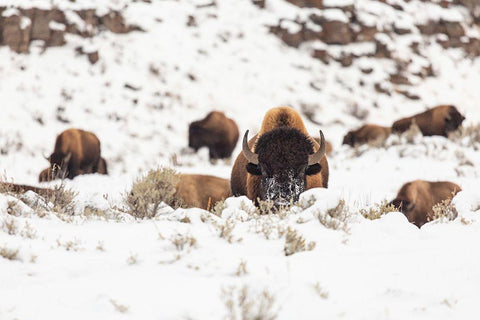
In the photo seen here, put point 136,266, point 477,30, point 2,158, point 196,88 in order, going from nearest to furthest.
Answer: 1. point 136,266
2. point 2,158
3. point 196,88
4. point 477,30

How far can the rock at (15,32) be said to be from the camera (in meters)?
19.8

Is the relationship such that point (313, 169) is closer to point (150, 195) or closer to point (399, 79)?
point (150, 195)

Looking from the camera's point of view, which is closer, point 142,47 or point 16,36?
point 16,36

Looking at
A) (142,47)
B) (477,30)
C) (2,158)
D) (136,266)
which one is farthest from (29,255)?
(477,30)

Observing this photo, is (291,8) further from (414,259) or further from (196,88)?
(414,259)

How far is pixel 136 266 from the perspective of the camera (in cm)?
281

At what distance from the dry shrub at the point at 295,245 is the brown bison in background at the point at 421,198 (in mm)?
4491

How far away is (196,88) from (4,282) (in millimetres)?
19511

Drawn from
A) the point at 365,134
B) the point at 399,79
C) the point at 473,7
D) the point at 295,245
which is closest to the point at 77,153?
the point at 295,245

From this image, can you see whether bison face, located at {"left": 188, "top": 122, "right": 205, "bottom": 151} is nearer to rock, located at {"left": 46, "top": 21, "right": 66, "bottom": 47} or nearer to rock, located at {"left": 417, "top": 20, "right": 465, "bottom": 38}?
rock, located at {"left": 46, "top": 21, "right": 66, "bottom": 47}

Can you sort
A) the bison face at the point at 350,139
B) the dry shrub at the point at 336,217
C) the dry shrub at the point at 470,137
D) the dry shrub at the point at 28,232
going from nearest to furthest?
the dry shrub at the point at 28,232 → the dry shrub at the point at 336,217 → the dry shrub at the point at 470,137 → the bison face at the point at 350,139

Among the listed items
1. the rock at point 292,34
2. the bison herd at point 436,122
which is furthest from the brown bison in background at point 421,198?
the rock at point 292,34

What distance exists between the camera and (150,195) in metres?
4.34

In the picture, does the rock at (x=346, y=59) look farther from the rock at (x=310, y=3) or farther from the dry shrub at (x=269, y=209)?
the dry shrub at (x=269, y=209)
